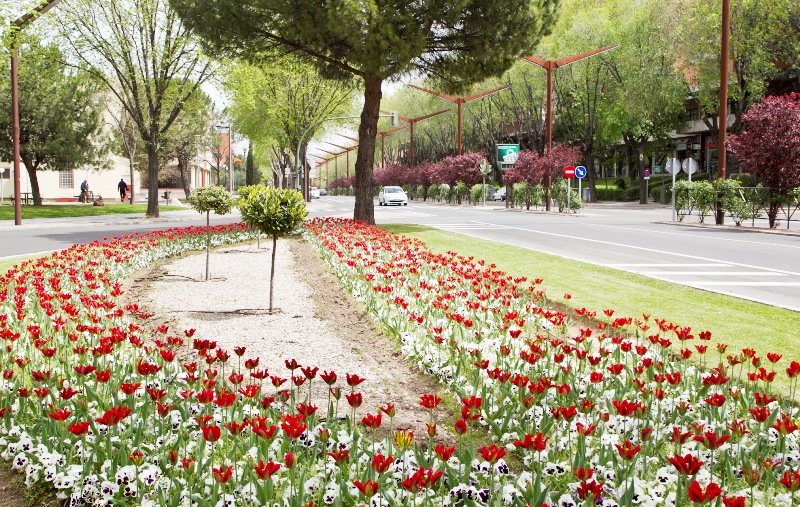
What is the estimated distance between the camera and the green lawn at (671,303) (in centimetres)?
707

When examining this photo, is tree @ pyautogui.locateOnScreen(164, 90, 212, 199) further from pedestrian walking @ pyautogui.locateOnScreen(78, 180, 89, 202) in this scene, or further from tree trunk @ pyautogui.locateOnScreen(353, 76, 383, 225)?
tree trunk @ pyautogui.locateOnScreen(353, 76, 383, 225)

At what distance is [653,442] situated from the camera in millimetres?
4109

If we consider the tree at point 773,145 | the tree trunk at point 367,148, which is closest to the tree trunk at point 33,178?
the tree trunk at point 367,148

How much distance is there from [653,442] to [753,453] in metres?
0.48

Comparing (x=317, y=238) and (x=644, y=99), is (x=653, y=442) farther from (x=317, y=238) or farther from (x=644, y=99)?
(x=644, y=99)

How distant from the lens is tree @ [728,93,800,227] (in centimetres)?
2544

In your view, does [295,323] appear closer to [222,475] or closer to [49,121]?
[222,475]

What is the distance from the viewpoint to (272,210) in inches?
388

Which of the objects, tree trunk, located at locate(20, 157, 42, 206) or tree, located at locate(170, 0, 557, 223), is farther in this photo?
tree trunk, located at locate(20, 157, 42, 206)

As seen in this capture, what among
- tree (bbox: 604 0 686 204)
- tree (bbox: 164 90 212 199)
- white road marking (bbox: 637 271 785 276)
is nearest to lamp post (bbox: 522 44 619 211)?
tree (bbox: 604 0 686 204)

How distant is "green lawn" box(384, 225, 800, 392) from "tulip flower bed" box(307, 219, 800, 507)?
522 millimetres

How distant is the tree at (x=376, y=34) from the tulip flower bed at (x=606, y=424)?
16356 mm

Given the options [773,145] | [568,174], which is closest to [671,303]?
[773,145]

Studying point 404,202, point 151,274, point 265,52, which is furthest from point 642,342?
point 404,202
